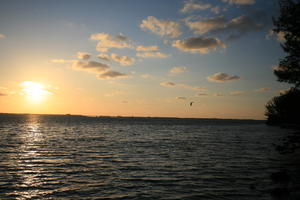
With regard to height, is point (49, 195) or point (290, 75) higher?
point (290, 75)

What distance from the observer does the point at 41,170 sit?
21047 millimetres

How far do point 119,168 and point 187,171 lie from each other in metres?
6.51

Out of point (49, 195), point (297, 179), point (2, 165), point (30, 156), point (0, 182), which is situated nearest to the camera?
point (49, 195)

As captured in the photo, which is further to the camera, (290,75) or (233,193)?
(290,75)

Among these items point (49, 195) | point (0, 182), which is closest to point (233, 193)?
point (49, 195)

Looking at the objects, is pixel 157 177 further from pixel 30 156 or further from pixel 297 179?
pixel 30 156

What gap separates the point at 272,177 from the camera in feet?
60.6

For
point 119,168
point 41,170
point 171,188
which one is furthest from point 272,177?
point 41,170

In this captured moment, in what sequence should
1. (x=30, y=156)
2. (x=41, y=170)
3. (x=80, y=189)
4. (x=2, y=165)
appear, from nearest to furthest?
(x=80, y=189) < (x=41, y=170) < (x=2, y=165) < (x=30, y=156)

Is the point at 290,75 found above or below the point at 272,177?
above

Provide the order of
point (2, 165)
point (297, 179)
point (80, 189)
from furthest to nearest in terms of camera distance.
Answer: point (2, 165)
point (297, 179)
point (80, 189)

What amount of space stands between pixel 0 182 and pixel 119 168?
31.7ft

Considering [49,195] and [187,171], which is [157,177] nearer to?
[187,171]

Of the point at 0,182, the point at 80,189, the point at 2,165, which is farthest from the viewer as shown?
the point at 2,165
